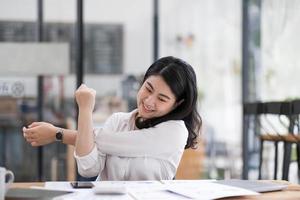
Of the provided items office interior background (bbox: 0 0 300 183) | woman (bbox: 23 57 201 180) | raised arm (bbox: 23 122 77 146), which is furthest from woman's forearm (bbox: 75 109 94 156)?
office interior background (bbox: 0 0 300 183)

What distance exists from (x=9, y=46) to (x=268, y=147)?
2630 millimetres

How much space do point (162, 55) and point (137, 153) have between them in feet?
13.2

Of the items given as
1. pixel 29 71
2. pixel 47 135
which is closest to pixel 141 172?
pixel 47 135

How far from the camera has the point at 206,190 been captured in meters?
1.60

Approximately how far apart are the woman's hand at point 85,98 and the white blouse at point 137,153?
16 centimetres

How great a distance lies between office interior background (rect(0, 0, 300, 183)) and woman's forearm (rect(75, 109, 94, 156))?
2.81 metres

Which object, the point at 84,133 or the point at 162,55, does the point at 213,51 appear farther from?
the point at 84,133

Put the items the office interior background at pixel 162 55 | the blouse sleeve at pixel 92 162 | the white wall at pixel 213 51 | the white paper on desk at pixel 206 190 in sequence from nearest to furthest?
the white paper on desk at pixel 206 190
the blouse sleeve at pixel 92 162
the office interior background at pixel 162 55
the white wall at pixel 213 51

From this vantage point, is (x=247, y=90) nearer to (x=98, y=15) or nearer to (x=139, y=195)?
(x=98, y=15)

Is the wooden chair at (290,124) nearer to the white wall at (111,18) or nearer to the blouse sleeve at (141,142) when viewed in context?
the blouse sleeve at (141,142)

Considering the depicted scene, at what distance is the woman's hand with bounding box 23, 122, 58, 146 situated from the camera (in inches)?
79.0

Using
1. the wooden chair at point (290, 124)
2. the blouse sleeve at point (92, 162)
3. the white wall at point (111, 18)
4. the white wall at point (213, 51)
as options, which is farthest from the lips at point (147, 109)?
the white wall at point (213, 51)

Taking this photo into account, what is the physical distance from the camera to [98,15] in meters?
5.65

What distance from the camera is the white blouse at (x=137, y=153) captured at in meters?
2.00
